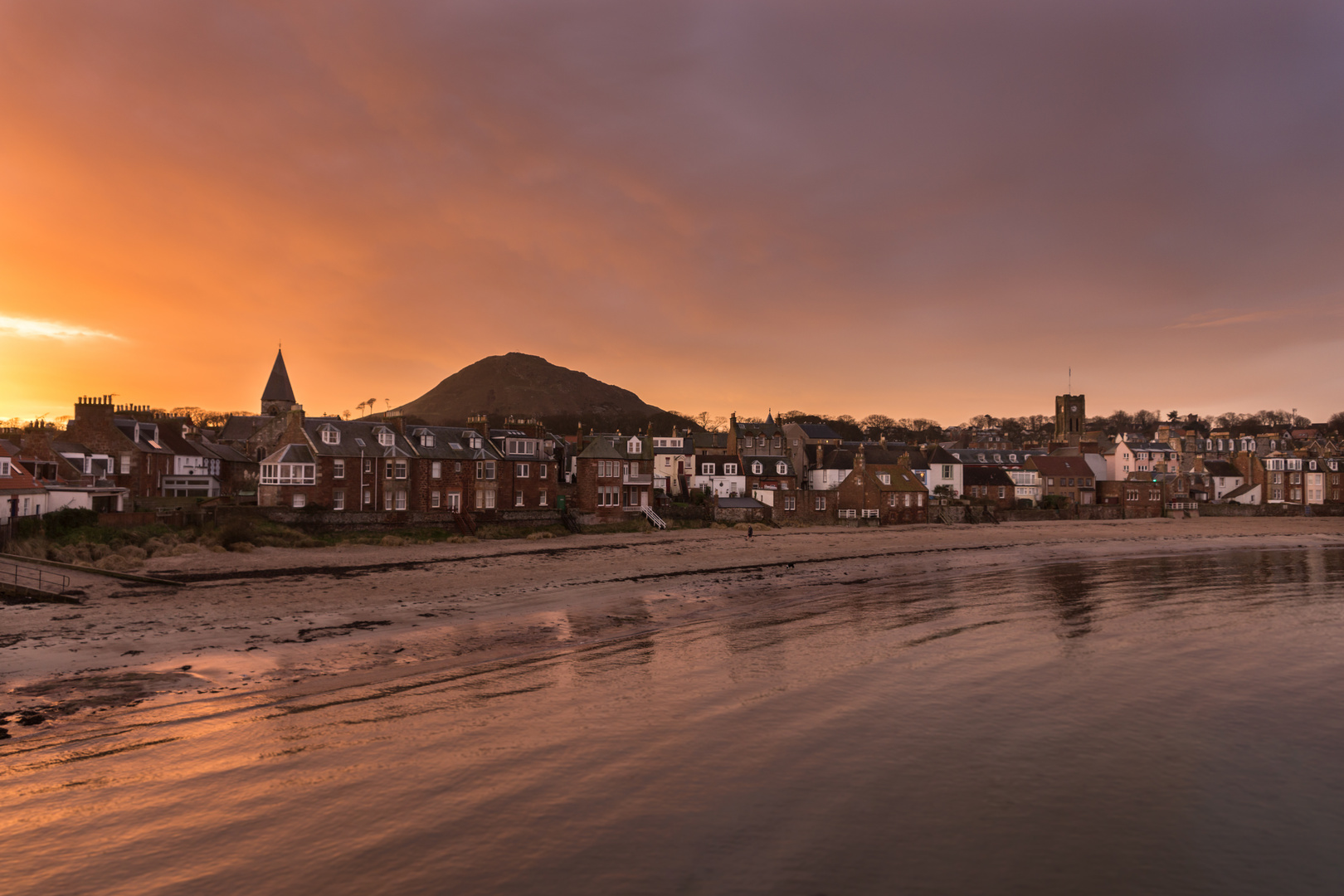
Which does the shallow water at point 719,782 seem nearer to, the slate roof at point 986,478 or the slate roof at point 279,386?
the slate roof at point 986,478

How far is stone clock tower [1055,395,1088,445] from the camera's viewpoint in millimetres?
135000

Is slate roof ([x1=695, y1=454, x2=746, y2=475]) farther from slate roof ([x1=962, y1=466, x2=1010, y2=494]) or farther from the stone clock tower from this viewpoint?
the stone clock tower

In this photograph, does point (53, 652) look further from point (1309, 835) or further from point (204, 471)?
point (204, 471)

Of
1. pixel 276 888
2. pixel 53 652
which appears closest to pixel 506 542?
pixel 53 652

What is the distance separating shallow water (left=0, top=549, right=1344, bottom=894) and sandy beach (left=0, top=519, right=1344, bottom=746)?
2.48 metres

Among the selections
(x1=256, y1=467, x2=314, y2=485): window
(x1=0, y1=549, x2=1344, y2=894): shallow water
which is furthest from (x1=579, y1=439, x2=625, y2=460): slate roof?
(x1=0, y1=549, x2=1344, y2=894): shallow water

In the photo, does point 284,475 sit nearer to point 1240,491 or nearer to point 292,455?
point 292,455

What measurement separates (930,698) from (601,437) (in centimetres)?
4875

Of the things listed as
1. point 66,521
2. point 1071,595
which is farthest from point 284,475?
point 1071,595

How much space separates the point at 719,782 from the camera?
45.1 ft

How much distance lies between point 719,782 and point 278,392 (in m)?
94.4

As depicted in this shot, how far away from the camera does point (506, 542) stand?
52.4 meters

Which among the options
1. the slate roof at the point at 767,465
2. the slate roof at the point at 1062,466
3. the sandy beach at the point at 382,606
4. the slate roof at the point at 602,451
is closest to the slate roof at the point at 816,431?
the slate roof at the point at 767,465

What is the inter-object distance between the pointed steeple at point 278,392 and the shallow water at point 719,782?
83942 millimetres
